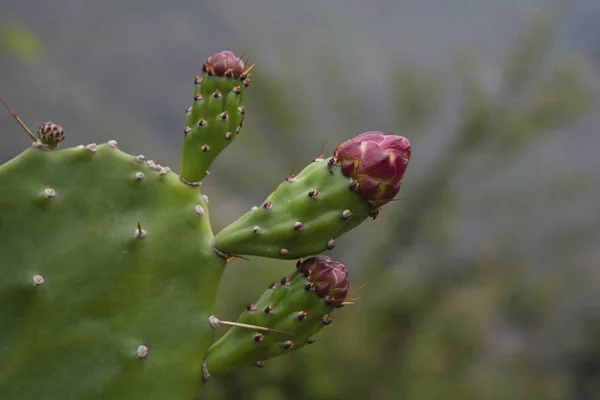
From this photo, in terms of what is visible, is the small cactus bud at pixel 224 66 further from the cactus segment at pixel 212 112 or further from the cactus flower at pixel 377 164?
the cactus flower at pixel 377 164

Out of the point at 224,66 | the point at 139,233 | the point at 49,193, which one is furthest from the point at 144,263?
the point at 224,66

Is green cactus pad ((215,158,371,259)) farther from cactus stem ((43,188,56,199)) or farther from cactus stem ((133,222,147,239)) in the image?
cactus stem ((43,188,56,199))

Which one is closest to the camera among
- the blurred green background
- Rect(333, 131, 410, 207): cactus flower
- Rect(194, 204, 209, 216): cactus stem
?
Rect(333, 131, 410, 207): cactus flower

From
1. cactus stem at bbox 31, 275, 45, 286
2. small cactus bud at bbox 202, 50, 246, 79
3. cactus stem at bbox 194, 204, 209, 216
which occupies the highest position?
small cactus bud at bbox 202, 50, 246, 79

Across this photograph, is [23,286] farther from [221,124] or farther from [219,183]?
[219,183]

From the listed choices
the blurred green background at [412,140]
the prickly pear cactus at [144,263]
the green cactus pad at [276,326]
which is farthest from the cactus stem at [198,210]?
the blurred green background at [412,140]

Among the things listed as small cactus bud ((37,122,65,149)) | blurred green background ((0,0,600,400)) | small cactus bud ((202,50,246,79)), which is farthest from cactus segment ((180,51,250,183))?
blurred green background ((0,0,600,400))

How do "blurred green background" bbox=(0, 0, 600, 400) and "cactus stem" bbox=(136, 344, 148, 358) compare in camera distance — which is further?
"blurred green background" bbox=(0, 0, 600, 400)
